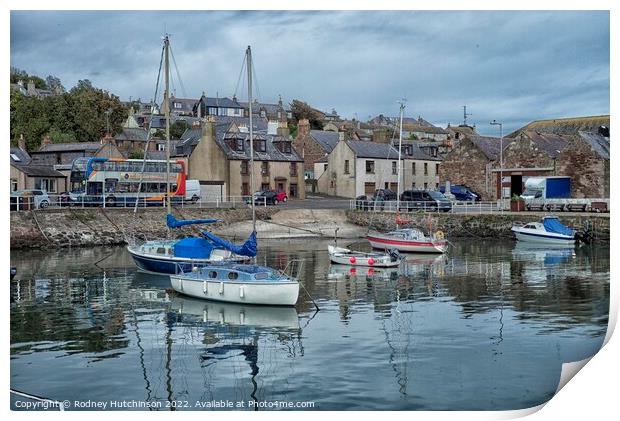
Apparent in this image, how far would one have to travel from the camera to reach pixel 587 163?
163 feet

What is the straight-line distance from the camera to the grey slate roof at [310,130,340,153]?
7612 cm

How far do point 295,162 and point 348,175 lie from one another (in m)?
5.41

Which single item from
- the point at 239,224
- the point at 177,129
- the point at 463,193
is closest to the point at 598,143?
the point at 463,193

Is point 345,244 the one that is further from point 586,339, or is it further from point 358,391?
point 358,391

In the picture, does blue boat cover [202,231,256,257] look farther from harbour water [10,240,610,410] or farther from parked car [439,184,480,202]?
parked car [439,184,480,202]

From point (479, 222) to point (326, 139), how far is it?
3156 cm

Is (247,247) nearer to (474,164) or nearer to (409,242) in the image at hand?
(409,242)

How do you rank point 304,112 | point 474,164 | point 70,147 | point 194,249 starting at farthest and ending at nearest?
point 304,112
point 70,147
point 474,164
point 194,249

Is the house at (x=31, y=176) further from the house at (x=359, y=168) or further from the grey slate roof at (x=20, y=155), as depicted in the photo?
the house at (x=359, y=168)

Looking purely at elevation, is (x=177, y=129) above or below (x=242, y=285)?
above

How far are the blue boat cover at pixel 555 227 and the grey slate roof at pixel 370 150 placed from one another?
21940 mm

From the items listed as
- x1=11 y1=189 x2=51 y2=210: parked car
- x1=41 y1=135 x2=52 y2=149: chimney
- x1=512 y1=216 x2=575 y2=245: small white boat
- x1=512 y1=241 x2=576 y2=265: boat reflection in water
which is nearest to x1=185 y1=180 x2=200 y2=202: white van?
x1=11 y1=189 x2=51 y2=210: parked car
